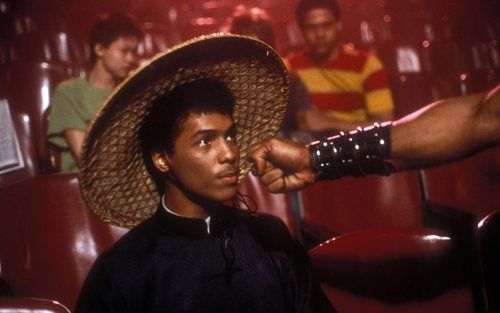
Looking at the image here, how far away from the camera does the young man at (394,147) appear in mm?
1403

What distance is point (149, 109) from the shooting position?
1343 millimetres

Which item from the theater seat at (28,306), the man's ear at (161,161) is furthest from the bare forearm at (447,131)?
the theater seat at (28,306)

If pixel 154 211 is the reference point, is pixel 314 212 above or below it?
below

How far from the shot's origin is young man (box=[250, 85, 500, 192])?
4.60 ft

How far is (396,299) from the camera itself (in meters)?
1.68

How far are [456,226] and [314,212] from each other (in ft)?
2.06

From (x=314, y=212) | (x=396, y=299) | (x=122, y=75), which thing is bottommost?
(x=396, y=299)

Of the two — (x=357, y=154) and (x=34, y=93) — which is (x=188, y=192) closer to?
(x=357, y=154)

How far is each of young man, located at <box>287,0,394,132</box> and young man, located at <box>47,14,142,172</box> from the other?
1.12 metres

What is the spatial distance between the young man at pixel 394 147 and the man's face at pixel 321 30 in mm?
2056

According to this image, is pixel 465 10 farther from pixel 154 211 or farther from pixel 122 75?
pixel 154 211

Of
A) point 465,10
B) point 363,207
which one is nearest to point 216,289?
point 363,207

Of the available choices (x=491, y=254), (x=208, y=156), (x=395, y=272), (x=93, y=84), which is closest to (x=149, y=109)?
(x=208, y=156)

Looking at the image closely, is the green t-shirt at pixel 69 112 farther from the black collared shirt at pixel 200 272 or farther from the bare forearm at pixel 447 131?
the bare forearm at pixel 447 131
